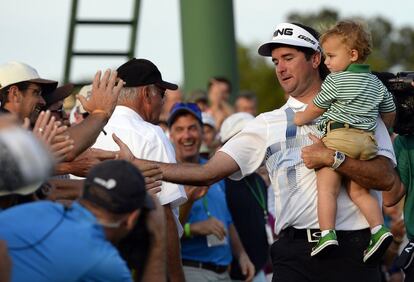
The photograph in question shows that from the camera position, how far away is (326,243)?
7.39 m

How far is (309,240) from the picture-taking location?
762cm

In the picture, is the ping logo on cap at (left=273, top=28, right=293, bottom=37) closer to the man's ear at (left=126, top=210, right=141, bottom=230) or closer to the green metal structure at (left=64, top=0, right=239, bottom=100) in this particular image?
the man's ear at (left=126, top=210, right=141, bottom=230)

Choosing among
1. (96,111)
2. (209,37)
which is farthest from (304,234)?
(209,37)

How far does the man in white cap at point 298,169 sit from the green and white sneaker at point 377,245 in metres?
0.06

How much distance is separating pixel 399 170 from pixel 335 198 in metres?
1.03

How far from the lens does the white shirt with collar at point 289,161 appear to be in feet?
25.0

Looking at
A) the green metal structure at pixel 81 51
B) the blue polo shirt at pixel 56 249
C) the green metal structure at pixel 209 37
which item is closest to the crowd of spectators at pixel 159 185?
the blue polo shirt at pixel 56 249

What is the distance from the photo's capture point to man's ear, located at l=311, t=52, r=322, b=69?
7938 mm

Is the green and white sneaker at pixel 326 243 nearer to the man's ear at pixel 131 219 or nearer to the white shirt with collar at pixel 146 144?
the white shirt with collar at pixel 146 144

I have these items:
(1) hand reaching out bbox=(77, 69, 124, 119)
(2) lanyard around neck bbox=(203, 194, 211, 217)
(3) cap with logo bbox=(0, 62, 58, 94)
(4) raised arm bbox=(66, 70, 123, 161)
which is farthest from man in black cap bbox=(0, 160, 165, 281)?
(2) lanyard around neck bbox=(203, 194, 211, 217)

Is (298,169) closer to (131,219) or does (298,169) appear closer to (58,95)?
(58,95)

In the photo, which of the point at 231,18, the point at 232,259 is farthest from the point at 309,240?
the point at 231,18

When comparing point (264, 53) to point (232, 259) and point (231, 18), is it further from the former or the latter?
point (231, 18)

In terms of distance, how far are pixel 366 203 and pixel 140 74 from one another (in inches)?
71.1
